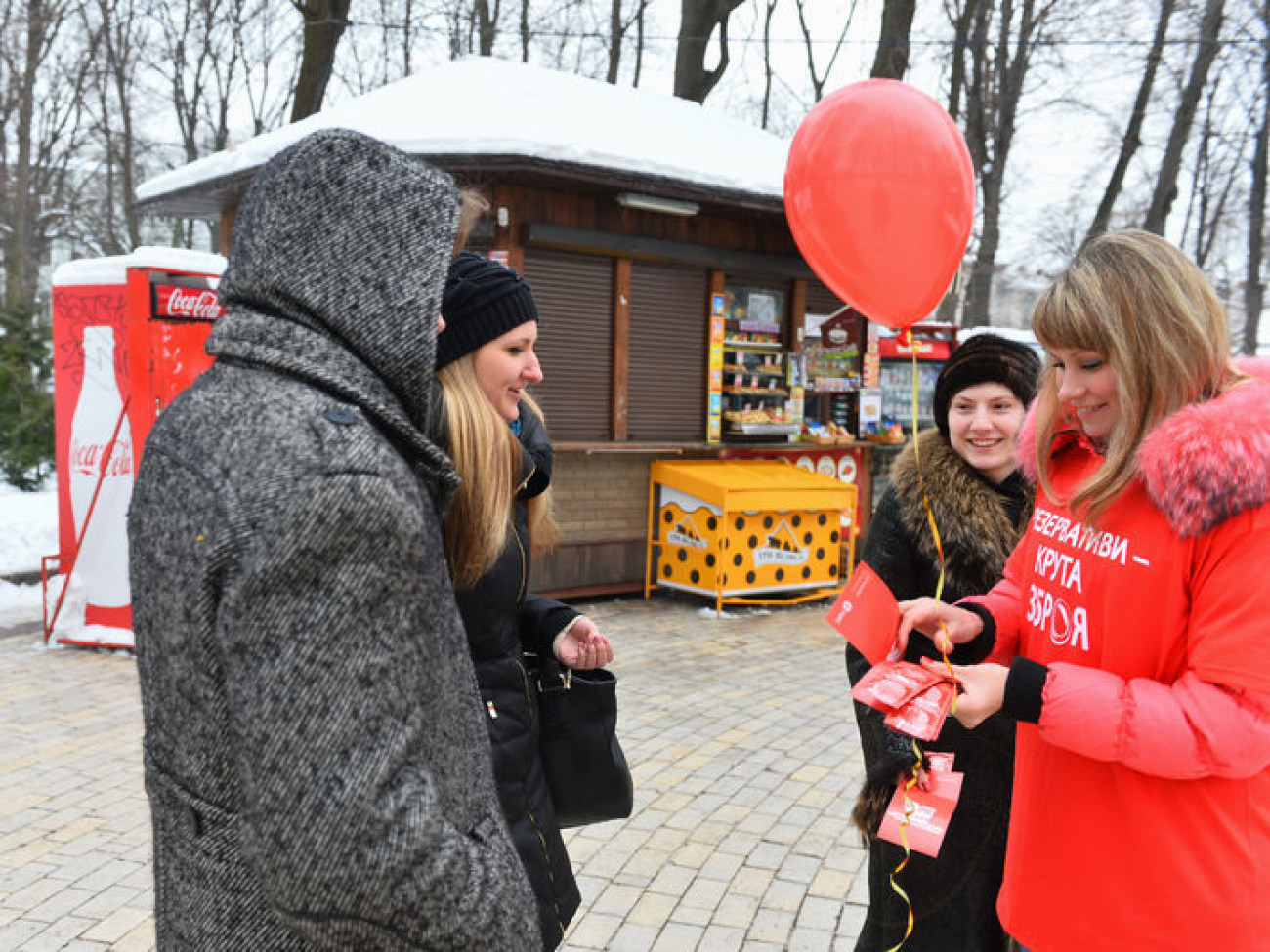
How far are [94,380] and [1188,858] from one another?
7051 millimetres

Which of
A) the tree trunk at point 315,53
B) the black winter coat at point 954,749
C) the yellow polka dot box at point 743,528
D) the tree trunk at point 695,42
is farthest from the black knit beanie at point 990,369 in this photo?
the tree trunk at point 695,42

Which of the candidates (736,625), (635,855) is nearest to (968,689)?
(635,855)

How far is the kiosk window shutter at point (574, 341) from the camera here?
8.06 meters

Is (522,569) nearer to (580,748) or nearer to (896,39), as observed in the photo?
(580,748)

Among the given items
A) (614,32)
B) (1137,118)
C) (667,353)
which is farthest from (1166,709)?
(614,32)

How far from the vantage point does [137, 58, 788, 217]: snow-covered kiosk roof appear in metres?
7.42

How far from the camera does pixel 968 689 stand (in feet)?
5.44

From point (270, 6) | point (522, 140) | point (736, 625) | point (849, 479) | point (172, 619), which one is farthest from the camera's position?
point (270, 6)

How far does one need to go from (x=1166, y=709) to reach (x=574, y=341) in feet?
23.0

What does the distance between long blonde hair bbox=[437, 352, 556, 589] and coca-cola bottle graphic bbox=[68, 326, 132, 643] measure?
5.53 meters

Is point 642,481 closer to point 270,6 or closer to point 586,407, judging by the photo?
point 586,407

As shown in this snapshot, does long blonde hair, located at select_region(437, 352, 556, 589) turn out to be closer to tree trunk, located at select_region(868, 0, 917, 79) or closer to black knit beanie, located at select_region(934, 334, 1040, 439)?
black knit beanie, located at select_region(934, 334, 1040, 439)

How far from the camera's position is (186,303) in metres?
6.55

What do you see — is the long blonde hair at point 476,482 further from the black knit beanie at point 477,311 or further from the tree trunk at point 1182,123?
the tree trunk at point 1182,123
